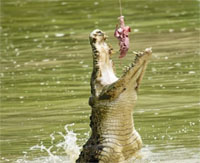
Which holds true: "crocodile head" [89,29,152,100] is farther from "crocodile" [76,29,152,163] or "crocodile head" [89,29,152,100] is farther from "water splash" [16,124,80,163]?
"water splash" [16,124,80,163]

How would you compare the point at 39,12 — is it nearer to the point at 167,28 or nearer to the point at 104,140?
the point at 167,28

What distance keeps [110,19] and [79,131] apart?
10.3 meters

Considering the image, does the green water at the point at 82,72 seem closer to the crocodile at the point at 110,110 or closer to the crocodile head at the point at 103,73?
the crocodile at the point at 110,110

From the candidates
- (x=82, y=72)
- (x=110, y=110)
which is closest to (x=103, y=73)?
(x=110, y=110)

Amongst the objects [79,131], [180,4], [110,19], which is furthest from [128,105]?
[180,4]

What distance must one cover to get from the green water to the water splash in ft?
0.31

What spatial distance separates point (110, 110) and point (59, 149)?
2553 millimetres

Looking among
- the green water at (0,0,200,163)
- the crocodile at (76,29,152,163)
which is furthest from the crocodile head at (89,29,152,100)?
the green water at (0,0,200,163)

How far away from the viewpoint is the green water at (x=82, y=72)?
9.96 meters

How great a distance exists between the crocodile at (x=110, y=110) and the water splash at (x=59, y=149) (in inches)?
51.2

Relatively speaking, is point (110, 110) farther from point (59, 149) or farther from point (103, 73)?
point (59, 149)

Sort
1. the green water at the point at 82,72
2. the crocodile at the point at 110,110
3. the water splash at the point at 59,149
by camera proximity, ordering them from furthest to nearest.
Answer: the green water at the point at 82,72
the water splash at the point at 59,149
the crocodile at the point at 110,110

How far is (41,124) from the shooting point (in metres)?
10.9

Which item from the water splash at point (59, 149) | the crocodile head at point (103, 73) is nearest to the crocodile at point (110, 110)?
the crocodile head at point (103, 73)
